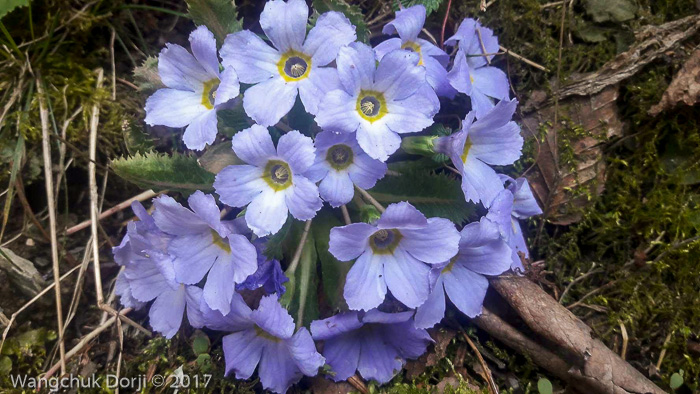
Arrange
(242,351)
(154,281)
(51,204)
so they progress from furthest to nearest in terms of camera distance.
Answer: (51,204) → (154,281) → (242,351)

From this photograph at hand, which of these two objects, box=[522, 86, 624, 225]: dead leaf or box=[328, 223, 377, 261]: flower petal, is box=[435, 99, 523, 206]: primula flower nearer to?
box=[328, 223, 377, 261]: flower petal

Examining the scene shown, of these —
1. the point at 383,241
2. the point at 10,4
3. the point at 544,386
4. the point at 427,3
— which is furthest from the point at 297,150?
the point at 10,4

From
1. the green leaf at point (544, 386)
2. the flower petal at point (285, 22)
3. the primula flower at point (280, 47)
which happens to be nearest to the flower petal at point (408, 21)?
the primula flower at point (280, 47)

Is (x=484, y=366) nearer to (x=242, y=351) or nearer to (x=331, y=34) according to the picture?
(x=242, y=351)

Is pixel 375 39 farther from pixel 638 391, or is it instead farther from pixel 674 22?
pixel 638 391

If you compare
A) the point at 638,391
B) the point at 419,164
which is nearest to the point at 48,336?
the point at 419,164

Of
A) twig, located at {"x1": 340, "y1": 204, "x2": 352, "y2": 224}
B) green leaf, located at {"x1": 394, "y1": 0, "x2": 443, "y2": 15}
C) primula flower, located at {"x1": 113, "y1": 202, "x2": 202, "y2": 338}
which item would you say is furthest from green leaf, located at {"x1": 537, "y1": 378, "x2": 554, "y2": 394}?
green leaf, located at {"x1": 394, "y1": 0, "x2": 443, "y2": 15}

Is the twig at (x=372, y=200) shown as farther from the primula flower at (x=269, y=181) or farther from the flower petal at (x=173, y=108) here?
the flower petal at (x=173, y=108)
